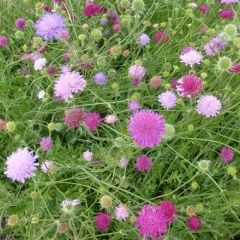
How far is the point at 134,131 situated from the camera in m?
1.18

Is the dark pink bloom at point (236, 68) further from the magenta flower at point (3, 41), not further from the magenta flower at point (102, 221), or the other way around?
the magenta flower at point (3, 41)

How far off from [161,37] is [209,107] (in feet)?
1.77

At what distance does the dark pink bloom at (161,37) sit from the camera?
6.03ft

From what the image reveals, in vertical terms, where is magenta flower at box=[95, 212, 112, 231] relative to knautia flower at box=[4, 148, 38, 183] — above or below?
below

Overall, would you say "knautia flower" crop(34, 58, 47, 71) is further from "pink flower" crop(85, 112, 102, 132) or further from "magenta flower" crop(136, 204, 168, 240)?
"magenta flower" crop(136, 204, 168, 240)

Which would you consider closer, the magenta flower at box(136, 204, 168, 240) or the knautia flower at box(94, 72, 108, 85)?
the magenta flower at box(136, 204, 168, 240)

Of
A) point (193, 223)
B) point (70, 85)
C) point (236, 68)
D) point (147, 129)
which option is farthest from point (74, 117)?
point (236, 68)

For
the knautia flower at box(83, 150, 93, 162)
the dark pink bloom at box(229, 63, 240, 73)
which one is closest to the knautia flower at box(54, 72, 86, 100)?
the knautia flower at box(83, 150, 93, 162)

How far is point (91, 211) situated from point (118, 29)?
0.81 m

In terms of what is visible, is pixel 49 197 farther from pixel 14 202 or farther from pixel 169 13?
pixel 169 13

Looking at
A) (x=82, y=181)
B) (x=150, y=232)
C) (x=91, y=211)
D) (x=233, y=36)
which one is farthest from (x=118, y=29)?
(x=150, y=232)

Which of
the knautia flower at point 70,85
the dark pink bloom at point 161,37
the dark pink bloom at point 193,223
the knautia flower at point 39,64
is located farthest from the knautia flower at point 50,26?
the dark pink bloom at point 193,223

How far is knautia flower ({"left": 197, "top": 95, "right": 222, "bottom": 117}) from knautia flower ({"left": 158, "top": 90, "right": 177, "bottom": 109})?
11 cm

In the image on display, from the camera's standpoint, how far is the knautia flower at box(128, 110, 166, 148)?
1164mm
